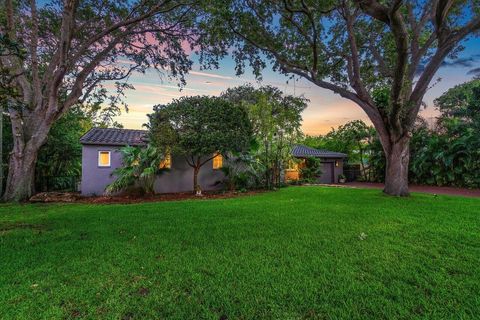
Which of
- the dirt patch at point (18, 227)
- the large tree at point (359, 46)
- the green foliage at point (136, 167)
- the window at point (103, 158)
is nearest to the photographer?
the dirt patch at point (18, 227)

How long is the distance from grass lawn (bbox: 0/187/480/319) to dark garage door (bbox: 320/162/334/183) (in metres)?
16.9

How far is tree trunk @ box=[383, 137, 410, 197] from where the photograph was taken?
10211 millimetres

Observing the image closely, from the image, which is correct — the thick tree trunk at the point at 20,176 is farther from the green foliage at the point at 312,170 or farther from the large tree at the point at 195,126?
the green foliage at the point at 312,170

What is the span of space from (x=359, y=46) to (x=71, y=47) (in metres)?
13.0

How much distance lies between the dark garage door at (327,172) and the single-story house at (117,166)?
38.2ft

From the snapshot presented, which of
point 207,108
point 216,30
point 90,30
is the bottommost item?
point 207,108

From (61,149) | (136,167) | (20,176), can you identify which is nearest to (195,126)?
(136,167)

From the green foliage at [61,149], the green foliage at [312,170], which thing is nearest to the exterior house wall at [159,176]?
the green foliage at [61,149]

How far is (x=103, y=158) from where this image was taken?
13.3 metres

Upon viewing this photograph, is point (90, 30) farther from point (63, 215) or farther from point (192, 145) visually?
point (63, 215)

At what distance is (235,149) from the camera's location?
12016mm

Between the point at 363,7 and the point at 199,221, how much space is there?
7.17 m

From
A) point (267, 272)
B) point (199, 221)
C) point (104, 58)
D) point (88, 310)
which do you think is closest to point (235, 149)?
point (199, 221)

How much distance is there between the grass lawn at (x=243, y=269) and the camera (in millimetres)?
2297
